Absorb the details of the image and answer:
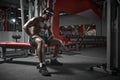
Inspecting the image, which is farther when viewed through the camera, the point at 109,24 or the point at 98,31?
the point at 98,31

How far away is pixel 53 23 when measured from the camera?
20.2 ft

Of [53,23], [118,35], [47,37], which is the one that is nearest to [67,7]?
[53,23]

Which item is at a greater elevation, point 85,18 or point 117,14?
point 85,18

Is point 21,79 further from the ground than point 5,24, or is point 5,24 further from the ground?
point 5,24

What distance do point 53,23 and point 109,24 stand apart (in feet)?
11.7

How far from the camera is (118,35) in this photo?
2.94m

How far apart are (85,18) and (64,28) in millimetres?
3367

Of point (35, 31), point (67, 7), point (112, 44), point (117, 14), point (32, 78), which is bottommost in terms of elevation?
point (32, 78)

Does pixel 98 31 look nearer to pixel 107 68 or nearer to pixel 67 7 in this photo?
pixel 67 7

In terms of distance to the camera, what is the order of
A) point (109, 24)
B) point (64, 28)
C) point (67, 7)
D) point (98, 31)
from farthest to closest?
point (64, 28), point (98, 31), point (67, 7), point (109, 24)

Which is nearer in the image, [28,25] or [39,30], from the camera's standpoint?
[28,25]

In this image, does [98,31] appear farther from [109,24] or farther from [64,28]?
[109,24]

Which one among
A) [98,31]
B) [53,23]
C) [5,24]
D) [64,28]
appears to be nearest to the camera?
[53,23]

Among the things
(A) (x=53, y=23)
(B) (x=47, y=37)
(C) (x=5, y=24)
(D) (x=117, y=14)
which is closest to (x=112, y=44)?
(D) (x=117, y=14)
